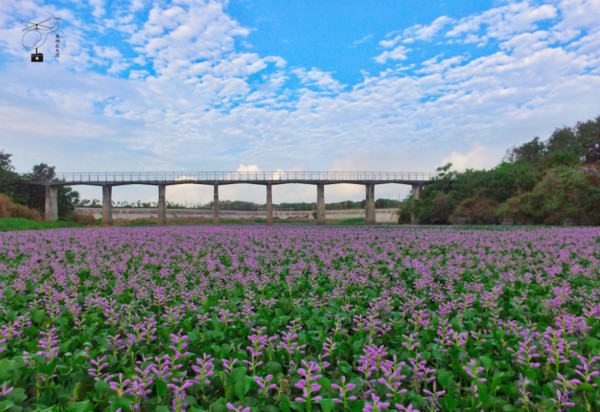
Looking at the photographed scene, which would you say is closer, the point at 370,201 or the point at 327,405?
the point at 327,405

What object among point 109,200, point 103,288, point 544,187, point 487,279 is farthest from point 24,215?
point 544,187

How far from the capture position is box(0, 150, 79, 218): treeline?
185 feet

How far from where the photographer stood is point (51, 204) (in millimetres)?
59719

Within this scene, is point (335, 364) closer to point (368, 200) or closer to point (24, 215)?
point (24, 215)

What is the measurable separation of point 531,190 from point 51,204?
69981 millimetres

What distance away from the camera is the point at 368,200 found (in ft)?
222

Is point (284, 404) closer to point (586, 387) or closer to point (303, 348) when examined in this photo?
point (303, 348)

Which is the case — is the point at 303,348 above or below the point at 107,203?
below

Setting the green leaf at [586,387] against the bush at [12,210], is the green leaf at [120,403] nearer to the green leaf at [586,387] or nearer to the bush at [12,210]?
the green leaf at [586,387]

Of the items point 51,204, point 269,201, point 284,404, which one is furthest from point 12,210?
point 284,404

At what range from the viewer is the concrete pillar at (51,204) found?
192 feet

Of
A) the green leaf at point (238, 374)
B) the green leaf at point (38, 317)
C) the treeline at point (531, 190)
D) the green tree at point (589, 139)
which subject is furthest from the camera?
the green tree at point (589, 139)

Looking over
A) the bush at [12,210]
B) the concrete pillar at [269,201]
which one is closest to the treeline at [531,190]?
the concrete pillar at [269,201]

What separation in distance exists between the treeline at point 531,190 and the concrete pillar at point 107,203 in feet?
162
